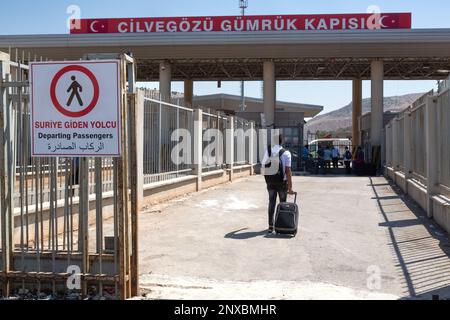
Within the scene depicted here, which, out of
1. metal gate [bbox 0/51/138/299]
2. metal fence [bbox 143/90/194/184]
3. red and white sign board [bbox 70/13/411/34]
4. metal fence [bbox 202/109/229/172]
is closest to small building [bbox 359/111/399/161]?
red and white sign board [bbox 70/13/411/34]

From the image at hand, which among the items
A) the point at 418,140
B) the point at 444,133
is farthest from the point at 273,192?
the point at 418,140

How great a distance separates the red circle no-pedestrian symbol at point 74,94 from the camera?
5.14 meters

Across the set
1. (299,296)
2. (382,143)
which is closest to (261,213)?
(299,296)

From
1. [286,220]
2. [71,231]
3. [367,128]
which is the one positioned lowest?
[286,220]

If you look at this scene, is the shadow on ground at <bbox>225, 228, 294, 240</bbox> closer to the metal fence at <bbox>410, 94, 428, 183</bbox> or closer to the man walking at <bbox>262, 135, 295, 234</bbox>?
the man walking at <bbox>262, 135, 295, 234</bbox>

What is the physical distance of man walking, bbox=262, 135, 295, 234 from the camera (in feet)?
28.9

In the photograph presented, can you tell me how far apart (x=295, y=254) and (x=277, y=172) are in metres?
1.92

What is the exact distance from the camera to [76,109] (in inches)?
204

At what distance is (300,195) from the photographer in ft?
49.0

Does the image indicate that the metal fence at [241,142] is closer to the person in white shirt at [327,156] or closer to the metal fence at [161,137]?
the person in white shirt at [327,156]

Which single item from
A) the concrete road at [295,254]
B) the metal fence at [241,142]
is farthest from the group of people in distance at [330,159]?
the concrete road at [295,254]

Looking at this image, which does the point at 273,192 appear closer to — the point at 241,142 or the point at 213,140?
the point at 213,140

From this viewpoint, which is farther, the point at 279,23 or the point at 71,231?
the point at 279,23

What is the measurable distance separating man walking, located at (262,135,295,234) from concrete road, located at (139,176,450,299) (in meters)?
0.63
